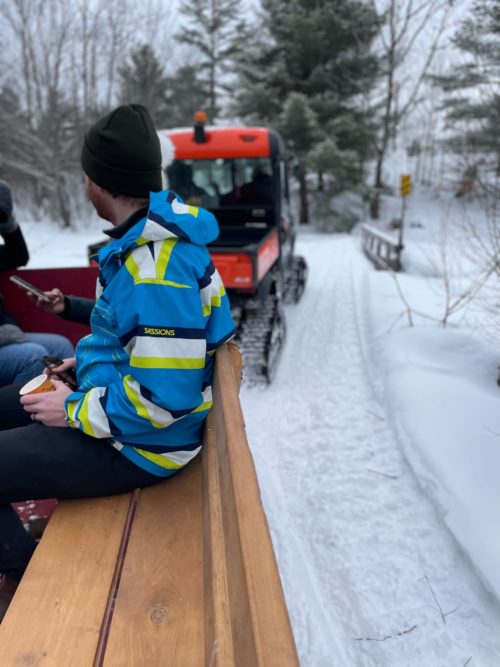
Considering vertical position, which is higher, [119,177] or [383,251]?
[119,177]

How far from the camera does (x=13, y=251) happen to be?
3.27 meters

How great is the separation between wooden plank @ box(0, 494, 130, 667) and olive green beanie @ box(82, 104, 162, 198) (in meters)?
1.19

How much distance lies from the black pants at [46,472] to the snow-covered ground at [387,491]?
1327 mm

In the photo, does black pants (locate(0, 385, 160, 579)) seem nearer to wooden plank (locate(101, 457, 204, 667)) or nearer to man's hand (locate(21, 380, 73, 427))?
man's hand (locate(21, 380, 73, 427))

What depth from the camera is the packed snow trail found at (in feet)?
7.58

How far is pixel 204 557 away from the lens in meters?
1.55

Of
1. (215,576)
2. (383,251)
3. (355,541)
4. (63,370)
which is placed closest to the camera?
(215,576)

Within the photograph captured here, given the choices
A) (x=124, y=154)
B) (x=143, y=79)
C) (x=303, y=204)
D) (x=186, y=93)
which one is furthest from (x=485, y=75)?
(x=186, y=93)

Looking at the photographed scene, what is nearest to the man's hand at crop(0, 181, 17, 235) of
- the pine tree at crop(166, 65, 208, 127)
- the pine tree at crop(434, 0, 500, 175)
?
the pine tree at crop(434, 0, 500, 175)

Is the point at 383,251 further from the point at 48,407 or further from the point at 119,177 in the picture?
the point at 48,407

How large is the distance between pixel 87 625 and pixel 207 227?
1.28 metres

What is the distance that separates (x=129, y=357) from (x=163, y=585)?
2.45 feet

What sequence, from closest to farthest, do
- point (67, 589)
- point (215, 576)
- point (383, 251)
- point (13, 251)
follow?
1. point (215, 576)
2. point (67, 589)
3. point (13, 251)
4. point (383, 251)

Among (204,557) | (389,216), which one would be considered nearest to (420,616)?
(204,557)
